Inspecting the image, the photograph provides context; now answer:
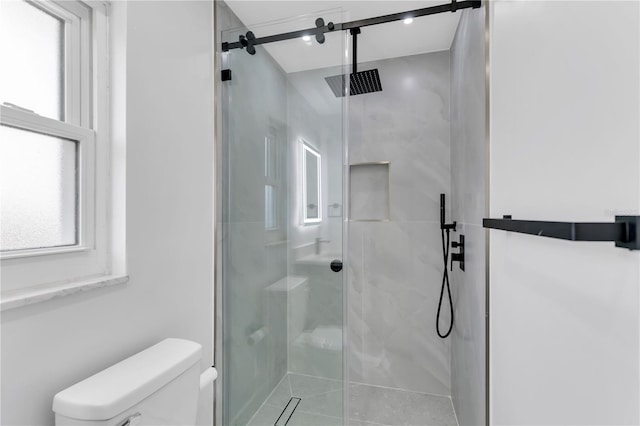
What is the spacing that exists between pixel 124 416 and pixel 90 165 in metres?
0.80

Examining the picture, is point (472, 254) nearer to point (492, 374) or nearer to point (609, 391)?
point (492, 374)

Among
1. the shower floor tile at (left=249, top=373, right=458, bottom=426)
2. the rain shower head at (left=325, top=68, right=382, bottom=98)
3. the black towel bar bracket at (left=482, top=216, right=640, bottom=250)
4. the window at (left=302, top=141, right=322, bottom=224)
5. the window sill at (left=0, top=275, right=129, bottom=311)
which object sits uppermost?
the rain shower head at (left=325, top=68, right=382, bottom=98)

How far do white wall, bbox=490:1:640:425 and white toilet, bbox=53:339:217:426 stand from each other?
108cm

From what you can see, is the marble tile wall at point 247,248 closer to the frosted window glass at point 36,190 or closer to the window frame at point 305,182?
the window frame at point 305,182

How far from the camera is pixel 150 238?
3.84 feet

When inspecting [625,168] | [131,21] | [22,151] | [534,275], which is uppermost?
[131,21]

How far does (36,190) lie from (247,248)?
2.98ft

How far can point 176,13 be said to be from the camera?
1.33 metres

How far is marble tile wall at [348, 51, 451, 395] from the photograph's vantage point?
6.91 feet

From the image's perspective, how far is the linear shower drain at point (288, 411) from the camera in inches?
61.2

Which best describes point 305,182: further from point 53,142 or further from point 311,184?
point 53,142

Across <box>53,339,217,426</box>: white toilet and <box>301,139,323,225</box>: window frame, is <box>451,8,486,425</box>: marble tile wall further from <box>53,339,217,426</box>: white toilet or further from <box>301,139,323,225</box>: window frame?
<box>53,339,217,426</box>: white toilet

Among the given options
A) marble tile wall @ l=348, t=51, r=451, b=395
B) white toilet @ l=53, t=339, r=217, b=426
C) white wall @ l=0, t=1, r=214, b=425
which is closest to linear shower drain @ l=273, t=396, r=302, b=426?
white wall @ l=0, t=1, r=214, b=425

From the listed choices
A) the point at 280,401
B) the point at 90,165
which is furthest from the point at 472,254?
the point at 90,165
